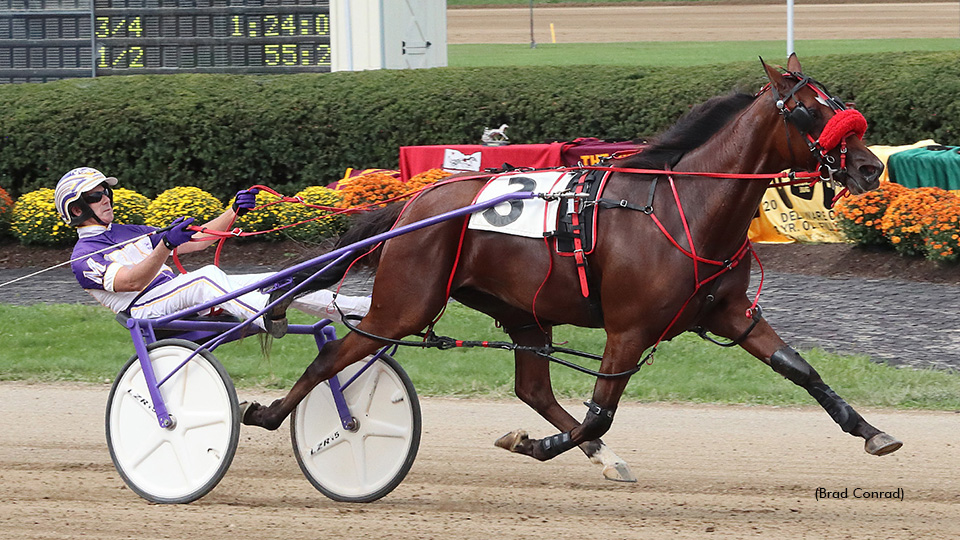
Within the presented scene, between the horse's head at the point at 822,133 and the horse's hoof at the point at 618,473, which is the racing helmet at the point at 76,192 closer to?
the horse's hoof at the point at 618,473

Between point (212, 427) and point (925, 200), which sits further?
point (925, 200)

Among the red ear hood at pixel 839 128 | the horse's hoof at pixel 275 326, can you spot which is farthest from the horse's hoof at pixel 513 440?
the red ear hood at pixel 839 128

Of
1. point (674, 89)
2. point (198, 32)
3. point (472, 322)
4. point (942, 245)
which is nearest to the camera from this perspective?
point (472, 322)

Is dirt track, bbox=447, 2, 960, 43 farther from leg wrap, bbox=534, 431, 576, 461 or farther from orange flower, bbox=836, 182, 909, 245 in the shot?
leg wrap, bbox=534, 431, 576, 461

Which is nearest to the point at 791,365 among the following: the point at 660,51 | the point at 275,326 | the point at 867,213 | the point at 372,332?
the point at 372,332

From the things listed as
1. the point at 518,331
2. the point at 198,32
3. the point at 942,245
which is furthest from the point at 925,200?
the point at 198,32

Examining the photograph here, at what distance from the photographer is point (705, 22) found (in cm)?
3133

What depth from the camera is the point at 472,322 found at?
7.48 m

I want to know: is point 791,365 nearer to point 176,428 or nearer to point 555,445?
point 555,445

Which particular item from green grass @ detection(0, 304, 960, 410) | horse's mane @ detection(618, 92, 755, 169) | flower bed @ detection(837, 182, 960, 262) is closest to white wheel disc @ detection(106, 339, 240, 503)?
green grass @ detection(0, 304, 960, 410)

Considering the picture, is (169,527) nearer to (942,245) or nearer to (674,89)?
(942,245)

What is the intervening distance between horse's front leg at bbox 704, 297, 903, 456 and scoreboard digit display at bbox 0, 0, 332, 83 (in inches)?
340

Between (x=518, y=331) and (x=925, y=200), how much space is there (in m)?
4.92

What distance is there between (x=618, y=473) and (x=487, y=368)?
244 centimetres
